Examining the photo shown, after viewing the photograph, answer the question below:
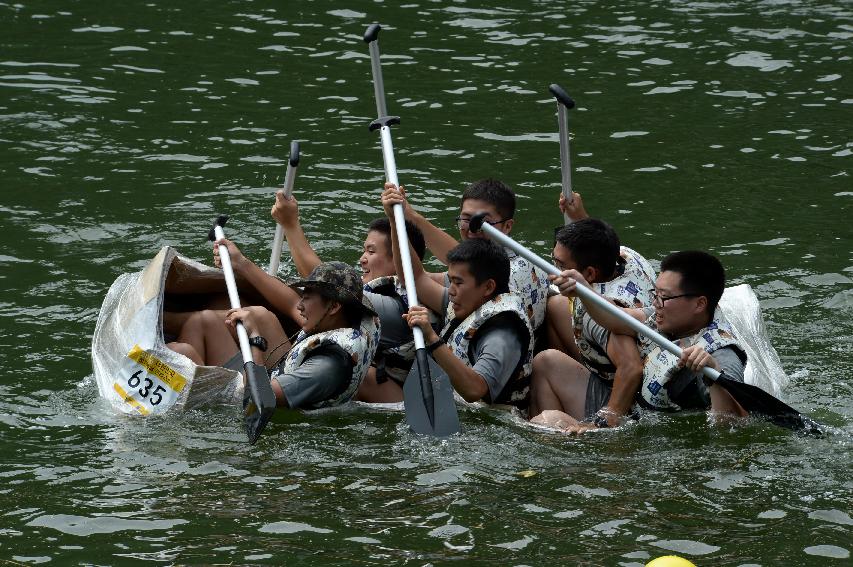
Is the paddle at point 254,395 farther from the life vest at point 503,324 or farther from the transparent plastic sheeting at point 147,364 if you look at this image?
the life vest at point 503,324

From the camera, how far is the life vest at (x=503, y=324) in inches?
299

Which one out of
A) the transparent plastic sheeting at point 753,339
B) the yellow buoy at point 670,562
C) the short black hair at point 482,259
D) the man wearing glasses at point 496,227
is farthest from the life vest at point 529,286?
the yellow buoy at point 670,562

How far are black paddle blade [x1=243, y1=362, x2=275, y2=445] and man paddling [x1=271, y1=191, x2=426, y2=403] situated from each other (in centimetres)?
80

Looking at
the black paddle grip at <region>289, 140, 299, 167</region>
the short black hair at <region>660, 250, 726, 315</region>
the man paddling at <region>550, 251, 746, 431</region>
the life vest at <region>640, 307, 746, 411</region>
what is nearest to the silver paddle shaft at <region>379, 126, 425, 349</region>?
the black paddle grip at <region>289, 140, 299, 167</region>

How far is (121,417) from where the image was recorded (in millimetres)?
7785

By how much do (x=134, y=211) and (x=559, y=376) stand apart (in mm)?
5006

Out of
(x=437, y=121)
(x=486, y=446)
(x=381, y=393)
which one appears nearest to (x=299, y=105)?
(x=437, y=121)

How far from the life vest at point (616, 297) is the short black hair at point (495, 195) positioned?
814 millimetres

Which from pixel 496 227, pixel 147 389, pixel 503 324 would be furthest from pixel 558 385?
pixel 147 389

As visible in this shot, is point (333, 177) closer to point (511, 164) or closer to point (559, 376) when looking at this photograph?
point (511, 164)

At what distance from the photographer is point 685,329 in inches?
290

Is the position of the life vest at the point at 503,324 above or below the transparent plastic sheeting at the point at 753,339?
above

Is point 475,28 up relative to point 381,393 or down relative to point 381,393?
up

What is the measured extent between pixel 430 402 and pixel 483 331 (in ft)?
1.71
